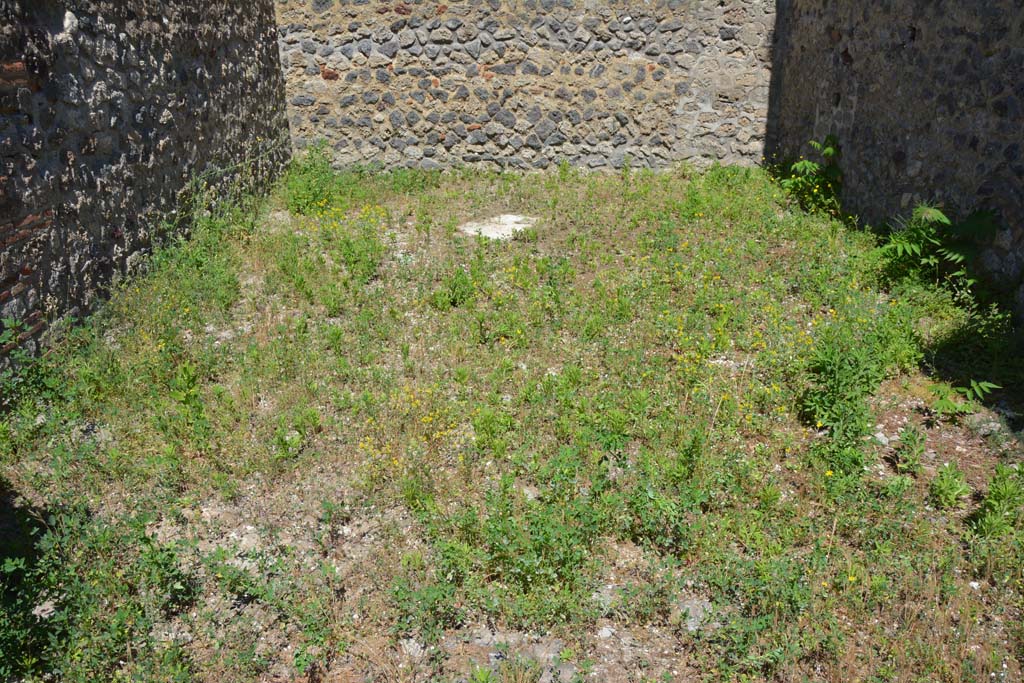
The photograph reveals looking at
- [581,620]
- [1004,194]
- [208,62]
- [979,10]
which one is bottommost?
[581,620]

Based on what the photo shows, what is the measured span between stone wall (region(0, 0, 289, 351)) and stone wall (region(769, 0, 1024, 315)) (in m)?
6.95

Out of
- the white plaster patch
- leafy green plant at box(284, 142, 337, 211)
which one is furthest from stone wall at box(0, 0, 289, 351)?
the white plaster patch

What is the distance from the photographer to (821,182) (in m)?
9.16

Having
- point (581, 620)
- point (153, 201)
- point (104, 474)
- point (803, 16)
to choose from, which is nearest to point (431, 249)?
point (153, 201)

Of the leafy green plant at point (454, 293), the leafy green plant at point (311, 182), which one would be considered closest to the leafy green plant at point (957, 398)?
the leafy green plant at point (454, 293)

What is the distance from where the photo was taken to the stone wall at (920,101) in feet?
20.4

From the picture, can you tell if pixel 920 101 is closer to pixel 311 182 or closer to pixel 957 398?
pixel 957 398

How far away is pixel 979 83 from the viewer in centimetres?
654

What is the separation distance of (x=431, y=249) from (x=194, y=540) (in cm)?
450

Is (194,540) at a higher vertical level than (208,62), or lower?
lower

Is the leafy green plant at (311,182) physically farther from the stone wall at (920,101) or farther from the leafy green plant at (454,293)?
the stone wall at (920,101)

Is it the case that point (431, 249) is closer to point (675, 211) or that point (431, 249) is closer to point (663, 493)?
point (675, 211)

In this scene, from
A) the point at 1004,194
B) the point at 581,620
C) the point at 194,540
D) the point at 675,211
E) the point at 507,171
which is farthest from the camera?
the point at 507,171

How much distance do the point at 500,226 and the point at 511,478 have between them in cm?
473
